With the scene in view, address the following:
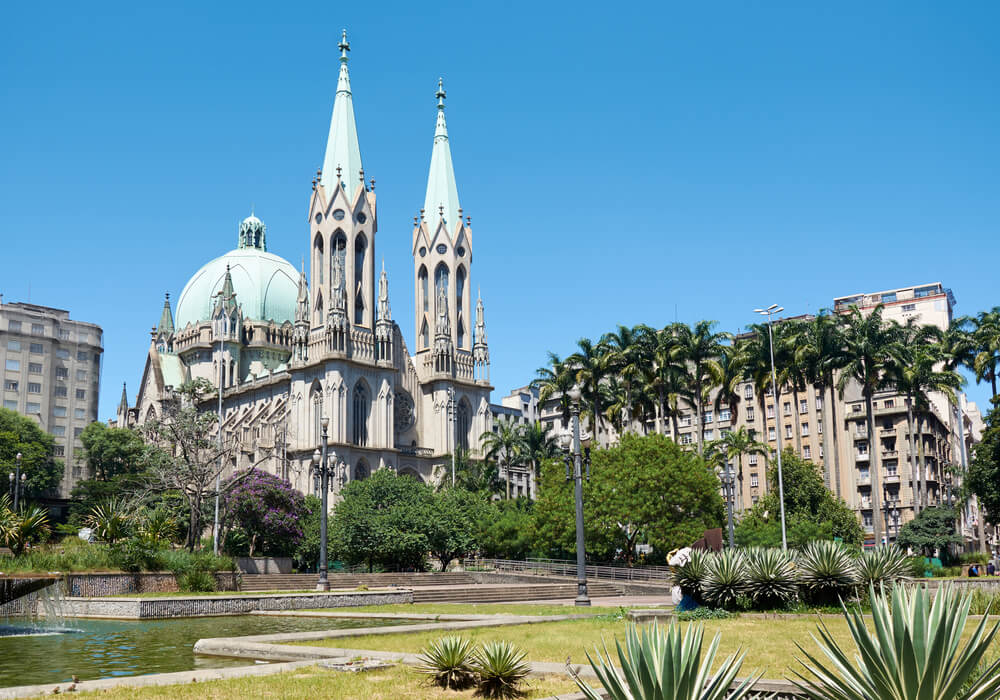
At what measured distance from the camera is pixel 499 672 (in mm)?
11016

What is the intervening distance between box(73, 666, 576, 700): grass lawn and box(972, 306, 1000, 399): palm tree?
171 feet

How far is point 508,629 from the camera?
19.0 m

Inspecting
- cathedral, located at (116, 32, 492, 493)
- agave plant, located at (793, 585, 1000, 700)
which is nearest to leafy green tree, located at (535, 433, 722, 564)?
cathedral, located at (116, 32, 492, 493)

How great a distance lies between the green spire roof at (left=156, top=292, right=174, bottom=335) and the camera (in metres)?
114

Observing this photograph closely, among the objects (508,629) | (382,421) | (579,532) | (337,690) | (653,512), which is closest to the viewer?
(337,690)

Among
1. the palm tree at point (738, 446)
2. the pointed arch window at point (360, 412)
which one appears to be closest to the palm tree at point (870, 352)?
the palm tree at point (738, 446)

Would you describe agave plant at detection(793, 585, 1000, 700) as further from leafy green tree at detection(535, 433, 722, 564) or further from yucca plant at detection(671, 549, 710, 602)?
leafy green tree at detection(535, 433, 722, 564)

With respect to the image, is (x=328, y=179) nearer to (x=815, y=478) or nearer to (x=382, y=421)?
(x=382, y=421)

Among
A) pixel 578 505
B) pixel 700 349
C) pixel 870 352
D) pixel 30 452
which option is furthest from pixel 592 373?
pixel 30 452

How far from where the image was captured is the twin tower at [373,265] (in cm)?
8506

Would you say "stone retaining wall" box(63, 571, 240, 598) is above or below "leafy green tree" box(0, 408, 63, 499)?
below

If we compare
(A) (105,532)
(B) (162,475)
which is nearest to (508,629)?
(A) (105,532)

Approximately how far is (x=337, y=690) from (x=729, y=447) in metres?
54.1

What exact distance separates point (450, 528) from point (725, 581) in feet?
124
